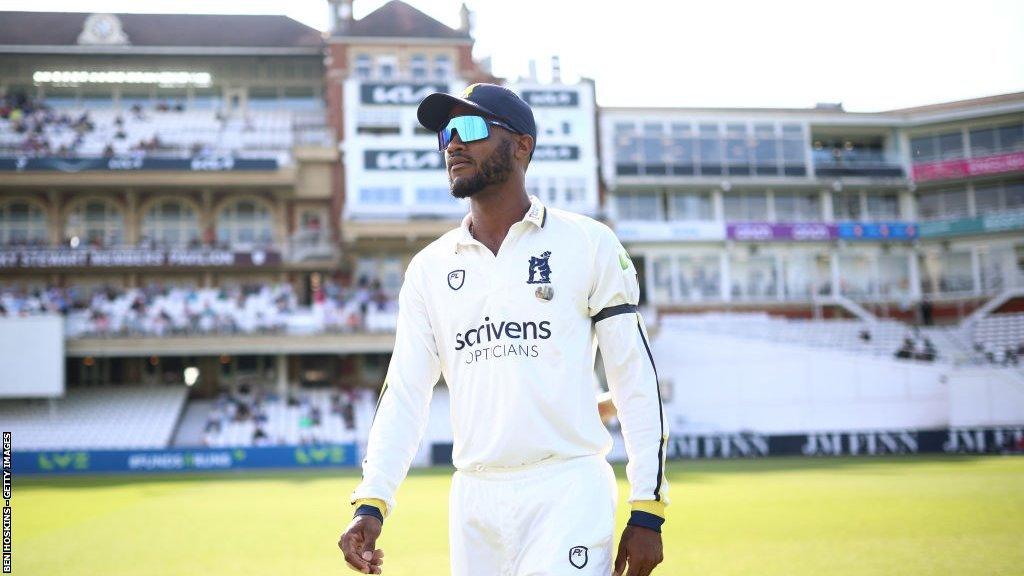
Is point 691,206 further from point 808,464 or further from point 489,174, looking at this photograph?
point 489,174

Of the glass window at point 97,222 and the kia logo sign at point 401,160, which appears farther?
the glass window at point 97,222

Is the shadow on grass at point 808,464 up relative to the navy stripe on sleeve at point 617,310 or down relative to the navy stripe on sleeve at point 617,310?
down

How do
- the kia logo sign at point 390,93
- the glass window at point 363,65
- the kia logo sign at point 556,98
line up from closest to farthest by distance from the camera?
the kia logo sign at point 390,93
the kia logo sign at point 556,98
the glass window at point 363,65

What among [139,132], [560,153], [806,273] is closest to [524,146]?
[560,153]

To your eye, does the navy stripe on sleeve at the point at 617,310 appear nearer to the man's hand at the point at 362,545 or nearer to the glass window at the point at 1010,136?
the man's hand at the point at 362,545

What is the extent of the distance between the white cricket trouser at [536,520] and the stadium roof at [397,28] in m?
46.5

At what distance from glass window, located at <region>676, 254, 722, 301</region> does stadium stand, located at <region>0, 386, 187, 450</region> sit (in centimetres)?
2432

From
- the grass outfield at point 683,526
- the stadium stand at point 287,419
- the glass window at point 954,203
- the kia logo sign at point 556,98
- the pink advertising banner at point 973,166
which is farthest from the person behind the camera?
the glass window at point 954,203

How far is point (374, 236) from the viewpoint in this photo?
45062 millimetres

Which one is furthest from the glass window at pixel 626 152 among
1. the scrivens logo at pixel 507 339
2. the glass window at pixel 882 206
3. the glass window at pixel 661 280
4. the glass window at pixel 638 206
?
the scrivens logo at pixel 507 339

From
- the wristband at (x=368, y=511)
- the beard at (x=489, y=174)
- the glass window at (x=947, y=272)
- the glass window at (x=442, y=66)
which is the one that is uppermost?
the glass window at (x=442, y=66)

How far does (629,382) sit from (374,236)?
136ft

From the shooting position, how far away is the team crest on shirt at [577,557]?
384cm

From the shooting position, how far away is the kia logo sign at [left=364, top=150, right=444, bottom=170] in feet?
148
